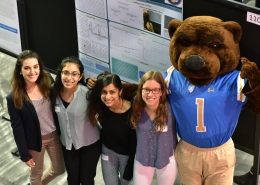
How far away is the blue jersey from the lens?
3604 mm

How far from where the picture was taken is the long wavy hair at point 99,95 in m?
3.76

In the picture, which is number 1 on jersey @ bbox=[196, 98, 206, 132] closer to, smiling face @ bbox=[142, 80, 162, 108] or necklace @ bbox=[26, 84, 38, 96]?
smiling face @ bbox=[142, 80, 162, 108]

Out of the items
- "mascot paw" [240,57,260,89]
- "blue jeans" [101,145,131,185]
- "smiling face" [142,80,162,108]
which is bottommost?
"blue jeans" [101,145,131,185]

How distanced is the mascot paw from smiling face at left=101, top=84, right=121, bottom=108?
2.62 feet

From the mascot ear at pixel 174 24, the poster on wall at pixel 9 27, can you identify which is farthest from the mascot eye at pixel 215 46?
the poster on wall at pixel 9 27

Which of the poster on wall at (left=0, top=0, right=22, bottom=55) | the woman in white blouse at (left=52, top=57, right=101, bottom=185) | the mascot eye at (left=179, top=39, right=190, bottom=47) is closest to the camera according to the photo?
the mascot eye at (left=179, top=39, right=190, bottom=47)

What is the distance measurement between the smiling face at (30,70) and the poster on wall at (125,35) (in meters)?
0.67

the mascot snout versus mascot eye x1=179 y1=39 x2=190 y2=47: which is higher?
mascot eye x1=179 y1=39 x2=190 y2=47

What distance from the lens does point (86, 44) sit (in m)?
4.55

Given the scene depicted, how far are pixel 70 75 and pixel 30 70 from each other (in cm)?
26

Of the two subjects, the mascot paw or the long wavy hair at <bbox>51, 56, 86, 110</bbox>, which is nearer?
the mascot paw

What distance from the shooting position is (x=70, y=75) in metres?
3.83

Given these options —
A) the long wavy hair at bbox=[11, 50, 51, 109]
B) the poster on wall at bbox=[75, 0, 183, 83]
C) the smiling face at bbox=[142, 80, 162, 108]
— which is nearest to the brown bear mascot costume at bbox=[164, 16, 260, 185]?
the smiling face at bbox=[142, 80, 162, 108]

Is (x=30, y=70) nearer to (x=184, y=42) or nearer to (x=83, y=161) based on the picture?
(x=83, y=161)
